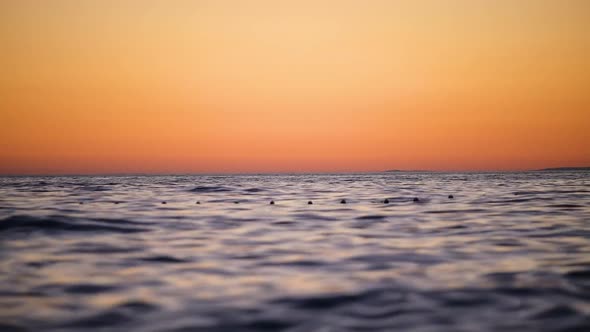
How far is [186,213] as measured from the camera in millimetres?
22000

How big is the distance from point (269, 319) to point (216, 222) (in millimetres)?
11798

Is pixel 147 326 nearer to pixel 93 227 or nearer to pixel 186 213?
pixel 93 227

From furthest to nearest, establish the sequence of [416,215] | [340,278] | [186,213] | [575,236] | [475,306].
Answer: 1. [186,213]
2. [416,215]
3. [575,236]
4. [340,278]
5. [475,306]

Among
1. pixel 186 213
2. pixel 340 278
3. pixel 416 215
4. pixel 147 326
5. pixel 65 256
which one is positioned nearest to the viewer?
pixel 147 326

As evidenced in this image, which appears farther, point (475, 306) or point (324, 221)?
point (324, 221)

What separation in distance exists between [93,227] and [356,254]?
9.34 metres

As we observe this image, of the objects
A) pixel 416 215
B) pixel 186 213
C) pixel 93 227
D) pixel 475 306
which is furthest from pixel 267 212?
pixel 475 306

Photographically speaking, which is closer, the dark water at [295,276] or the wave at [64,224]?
the dark water at [295,276]

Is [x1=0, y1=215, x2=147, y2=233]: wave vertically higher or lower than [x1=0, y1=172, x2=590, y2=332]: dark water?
higher

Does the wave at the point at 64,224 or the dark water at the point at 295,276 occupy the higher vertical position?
the wave at the point at 64,224

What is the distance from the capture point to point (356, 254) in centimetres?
1171

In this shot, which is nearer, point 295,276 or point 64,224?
point 295,276

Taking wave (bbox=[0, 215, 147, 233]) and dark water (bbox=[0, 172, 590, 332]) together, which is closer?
dark water (bbox=[0, 172, 590, 332])

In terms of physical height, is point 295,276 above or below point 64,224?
below
